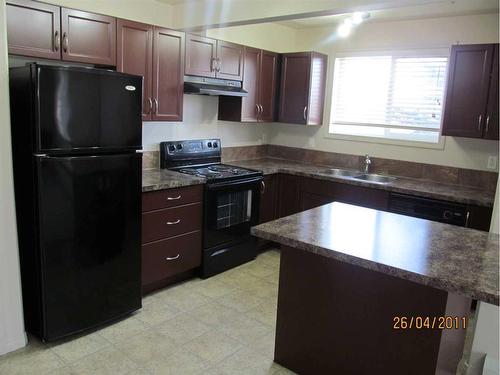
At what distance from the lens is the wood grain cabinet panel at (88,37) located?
272 centimetres

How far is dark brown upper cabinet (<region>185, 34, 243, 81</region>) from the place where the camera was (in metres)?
3.61

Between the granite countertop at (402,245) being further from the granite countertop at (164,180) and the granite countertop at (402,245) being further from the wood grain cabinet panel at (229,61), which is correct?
the wood grain cabinet panel at (229,61)

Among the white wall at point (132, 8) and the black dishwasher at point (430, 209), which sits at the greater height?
the white wall at point (132, 8)

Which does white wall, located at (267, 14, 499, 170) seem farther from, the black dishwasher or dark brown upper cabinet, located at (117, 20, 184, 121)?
dark brown upper cabinet, located at (117, 20, 184, 121)

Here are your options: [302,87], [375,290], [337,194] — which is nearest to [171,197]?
[337,194]

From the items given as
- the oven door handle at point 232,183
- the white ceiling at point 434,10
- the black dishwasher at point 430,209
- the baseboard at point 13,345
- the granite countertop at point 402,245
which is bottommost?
the baseboard at point 13,345

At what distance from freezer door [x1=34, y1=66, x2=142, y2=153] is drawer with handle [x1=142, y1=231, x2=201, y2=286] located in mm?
868

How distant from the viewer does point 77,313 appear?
2.62m

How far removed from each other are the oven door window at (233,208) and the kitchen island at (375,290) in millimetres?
1429

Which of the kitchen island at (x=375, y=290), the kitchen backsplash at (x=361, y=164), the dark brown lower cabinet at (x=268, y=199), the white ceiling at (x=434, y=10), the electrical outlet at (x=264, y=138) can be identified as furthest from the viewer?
the electrical outlet at (x=264, y=138)

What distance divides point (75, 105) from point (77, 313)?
130 centimetres

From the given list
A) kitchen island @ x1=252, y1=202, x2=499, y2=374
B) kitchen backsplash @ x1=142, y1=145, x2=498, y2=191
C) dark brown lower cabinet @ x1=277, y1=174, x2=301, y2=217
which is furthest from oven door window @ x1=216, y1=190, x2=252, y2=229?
kitchen island @ x1=252, y1=202, x2=499, y2=374

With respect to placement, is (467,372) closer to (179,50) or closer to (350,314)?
(350,314)

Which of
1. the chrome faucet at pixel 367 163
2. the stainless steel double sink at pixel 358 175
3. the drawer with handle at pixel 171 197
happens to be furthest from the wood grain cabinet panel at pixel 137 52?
the chrome faucet at pixel 367 163
